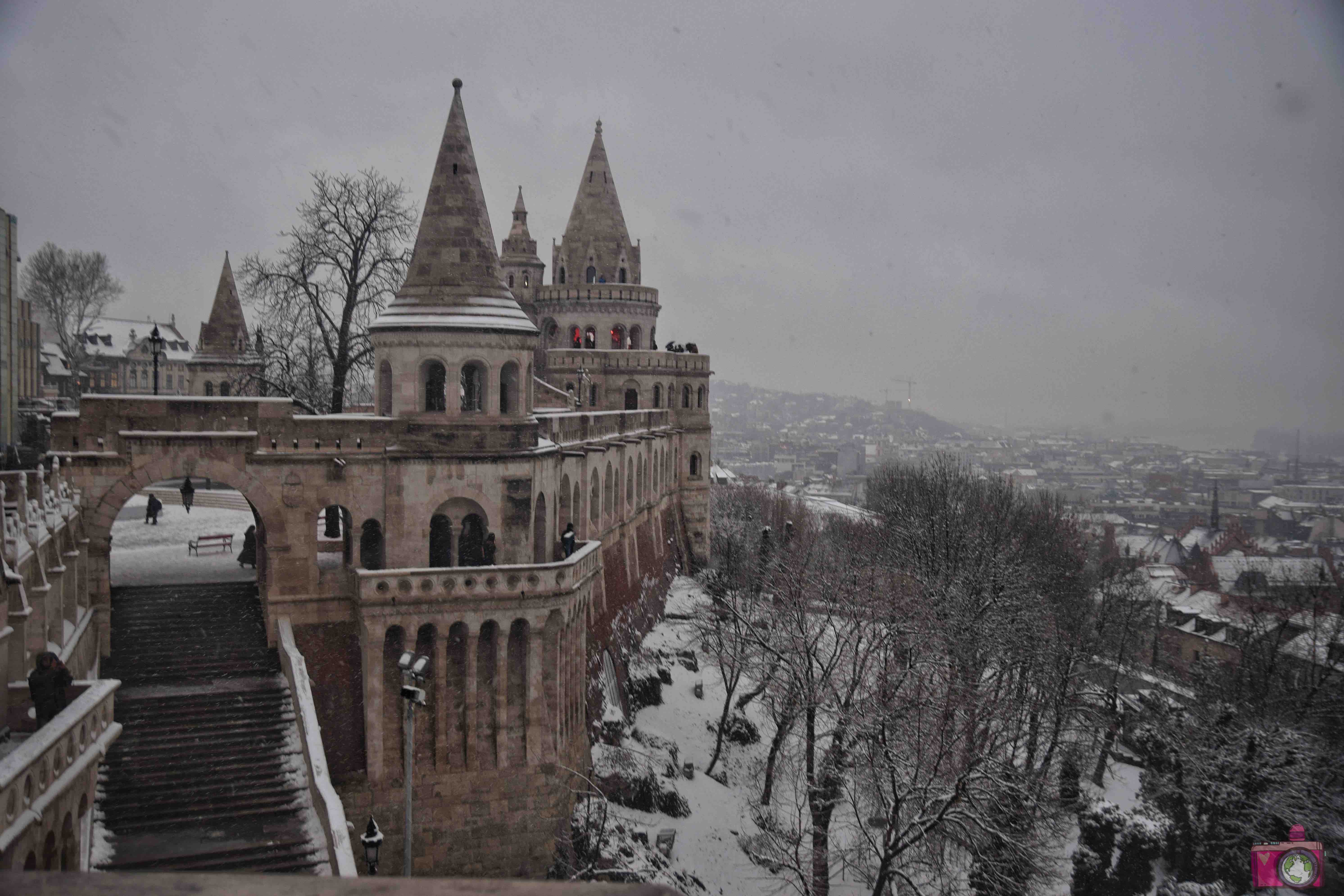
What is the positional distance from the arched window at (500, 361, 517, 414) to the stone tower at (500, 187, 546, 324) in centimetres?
3553

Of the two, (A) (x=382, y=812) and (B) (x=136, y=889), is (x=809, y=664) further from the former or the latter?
(B) (x=136, y=889)

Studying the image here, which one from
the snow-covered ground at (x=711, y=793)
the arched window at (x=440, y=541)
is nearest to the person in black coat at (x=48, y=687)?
the arched window at (x=440, y=541)

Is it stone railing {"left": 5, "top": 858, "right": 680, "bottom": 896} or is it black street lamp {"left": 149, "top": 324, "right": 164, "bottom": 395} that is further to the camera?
black street lamp {"left": 149, "top": 324, "right": 164, "bottom": 395}

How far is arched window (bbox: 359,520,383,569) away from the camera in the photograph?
82.7 ft

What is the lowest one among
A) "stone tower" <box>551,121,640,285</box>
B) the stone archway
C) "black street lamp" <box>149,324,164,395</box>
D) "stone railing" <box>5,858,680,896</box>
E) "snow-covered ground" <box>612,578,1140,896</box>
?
"snow-covered ground" <box>612,578,1140,896</box>

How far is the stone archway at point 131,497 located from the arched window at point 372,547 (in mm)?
2553

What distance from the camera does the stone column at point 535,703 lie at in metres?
23.3

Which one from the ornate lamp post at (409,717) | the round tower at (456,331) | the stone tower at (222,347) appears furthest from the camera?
the stone tower at (222,347)

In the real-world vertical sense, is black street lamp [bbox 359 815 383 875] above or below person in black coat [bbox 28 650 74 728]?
below

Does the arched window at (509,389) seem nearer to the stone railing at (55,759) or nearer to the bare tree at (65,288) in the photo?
the stone railing at (55,759)

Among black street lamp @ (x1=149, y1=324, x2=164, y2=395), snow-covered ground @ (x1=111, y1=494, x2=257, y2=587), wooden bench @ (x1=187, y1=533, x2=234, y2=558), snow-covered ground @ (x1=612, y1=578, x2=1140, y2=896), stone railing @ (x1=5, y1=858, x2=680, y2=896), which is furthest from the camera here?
wooden bench @ (x1=187, y1=533, x2=234, y2=558)

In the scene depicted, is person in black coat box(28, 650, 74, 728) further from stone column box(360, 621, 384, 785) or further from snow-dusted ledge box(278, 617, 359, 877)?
stone column box(360, 621, 384, 785)

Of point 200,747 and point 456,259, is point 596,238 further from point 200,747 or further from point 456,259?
point 200,747

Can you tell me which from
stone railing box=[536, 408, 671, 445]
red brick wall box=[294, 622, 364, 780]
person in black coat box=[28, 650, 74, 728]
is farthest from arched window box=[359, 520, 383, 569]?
person in black coat box=[28, 650, 74, 728]
